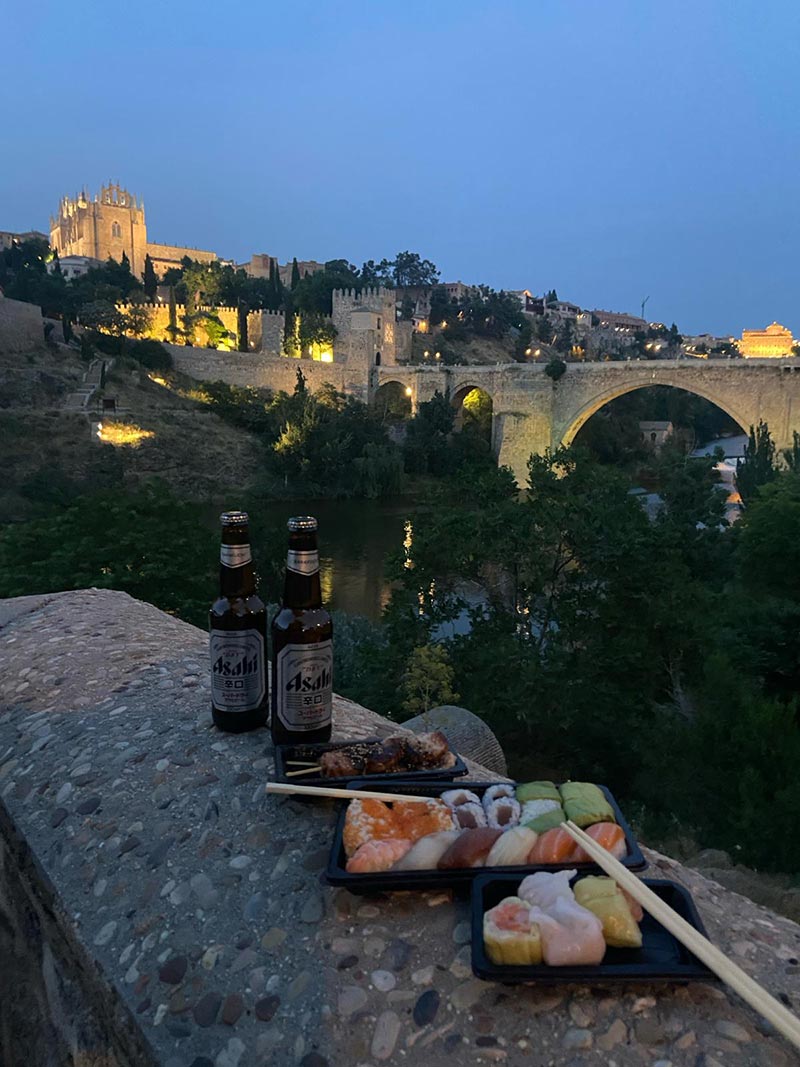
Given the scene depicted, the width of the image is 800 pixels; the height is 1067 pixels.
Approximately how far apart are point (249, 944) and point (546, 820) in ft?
1.93

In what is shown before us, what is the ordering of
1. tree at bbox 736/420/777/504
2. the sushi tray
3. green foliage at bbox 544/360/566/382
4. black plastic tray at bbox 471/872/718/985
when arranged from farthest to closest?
green foliage at bbox 544/360/566/382 → tree at bbox 736/420/777/504 → the sushi tray → black plastic tray at bbox 471/872/718/985

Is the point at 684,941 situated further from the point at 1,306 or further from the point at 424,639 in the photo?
the point at 1,306

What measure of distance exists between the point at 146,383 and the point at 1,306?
6329 mm

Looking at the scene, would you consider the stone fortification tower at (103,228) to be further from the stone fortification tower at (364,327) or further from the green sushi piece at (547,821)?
the green sushi piece at (547,821)

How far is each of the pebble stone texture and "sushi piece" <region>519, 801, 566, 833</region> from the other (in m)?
0.19

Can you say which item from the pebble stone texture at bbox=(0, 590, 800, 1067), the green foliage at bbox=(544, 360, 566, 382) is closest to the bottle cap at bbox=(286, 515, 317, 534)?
the pebble stone texture at bbox=(0, 590, 800, 1067)

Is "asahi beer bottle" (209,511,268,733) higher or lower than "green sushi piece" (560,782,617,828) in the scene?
higher

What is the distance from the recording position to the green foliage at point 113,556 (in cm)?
733

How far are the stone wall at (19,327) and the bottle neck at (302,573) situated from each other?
32.4m

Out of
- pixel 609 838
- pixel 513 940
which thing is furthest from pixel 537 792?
pixel 513 940

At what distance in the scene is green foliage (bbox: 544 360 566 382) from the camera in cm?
2833

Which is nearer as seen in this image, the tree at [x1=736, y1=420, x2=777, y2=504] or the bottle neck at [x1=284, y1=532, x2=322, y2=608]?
the bottle neck at [x1=284, y1=532, x2=322, y2=608]

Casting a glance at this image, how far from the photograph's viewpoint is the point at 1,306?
28.8m

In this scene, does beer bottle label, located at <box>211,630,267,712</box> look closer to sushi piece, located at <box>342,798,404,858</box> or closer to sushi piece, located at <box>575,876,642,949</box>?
sushi piece, located at <box>342,798,404,858</box>
